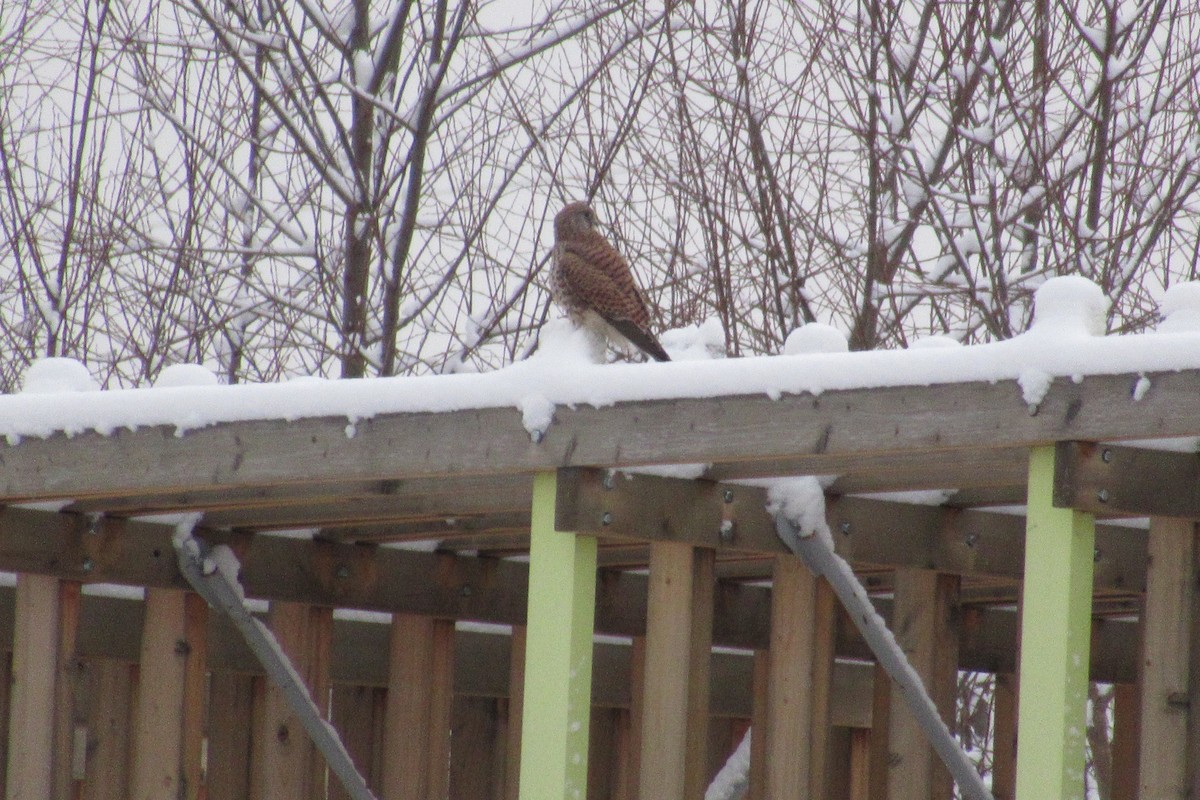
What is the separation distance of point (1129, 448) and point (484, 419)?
1510 mm

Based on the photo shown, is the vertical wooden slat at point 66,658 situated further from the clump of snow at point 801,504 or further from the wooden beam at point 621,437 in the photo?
the clump of snow at point 801,504

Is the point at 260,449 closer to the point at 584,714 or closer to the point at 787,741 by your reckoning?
the point at 584,714

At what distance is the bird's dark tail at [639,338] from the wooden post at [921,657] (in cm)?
103

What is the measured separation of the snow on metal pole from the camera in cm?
496

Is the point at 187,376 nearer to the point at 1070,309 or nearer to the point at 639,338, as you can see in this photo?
the point at 639,338

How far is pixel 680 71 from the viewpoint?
10.0m

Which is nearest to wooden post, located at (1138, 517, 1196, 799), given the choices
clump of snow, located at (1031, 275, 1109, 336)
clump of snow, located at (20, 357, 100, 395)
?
clump of snow, located at (1031, 275, 1109, 336)

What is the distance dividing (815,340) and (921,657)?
1.06m

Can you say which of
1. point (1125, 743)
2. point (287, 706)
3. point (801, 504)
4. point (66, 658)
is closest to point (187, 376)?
point (66, 658)

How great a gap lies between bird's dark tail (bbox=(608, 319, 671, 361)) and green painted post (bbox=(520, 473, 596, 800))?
1.23 m

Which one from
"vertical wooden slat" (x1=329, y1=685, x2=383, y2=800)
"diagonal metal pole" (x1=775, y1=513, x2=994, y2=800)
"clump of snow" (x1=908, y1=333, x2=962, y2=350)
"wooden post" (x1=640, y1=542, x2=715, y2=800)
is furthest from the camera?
"vertical wooden slat" (x1=329, y1=685, x2=383, y2=800)

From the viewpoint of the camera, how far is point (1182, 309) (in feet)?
11.6

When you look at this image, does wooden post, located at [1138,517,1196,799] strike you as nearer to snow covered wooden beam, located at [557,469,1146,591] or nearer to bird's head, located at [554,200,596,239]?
snow covered wooden beam, located at [557,469,1146,591]

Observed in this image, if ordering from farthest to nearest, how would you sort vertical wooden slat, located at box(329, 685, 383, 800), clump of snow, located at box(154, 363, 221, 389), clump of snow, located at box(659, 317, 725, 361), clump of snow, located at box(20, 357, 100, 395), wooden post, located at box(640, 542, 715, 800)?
vertical wooden slat, located at box(329, 685, 383, 800)
clump of snow, located at box(20, 357, 100, 395)
clump of snow, located at box(154, 363, 221, 389)
clump of snow, located at box(659, 317, 725, 361)
wooden post, located at box(640, 542, 715, 800)
